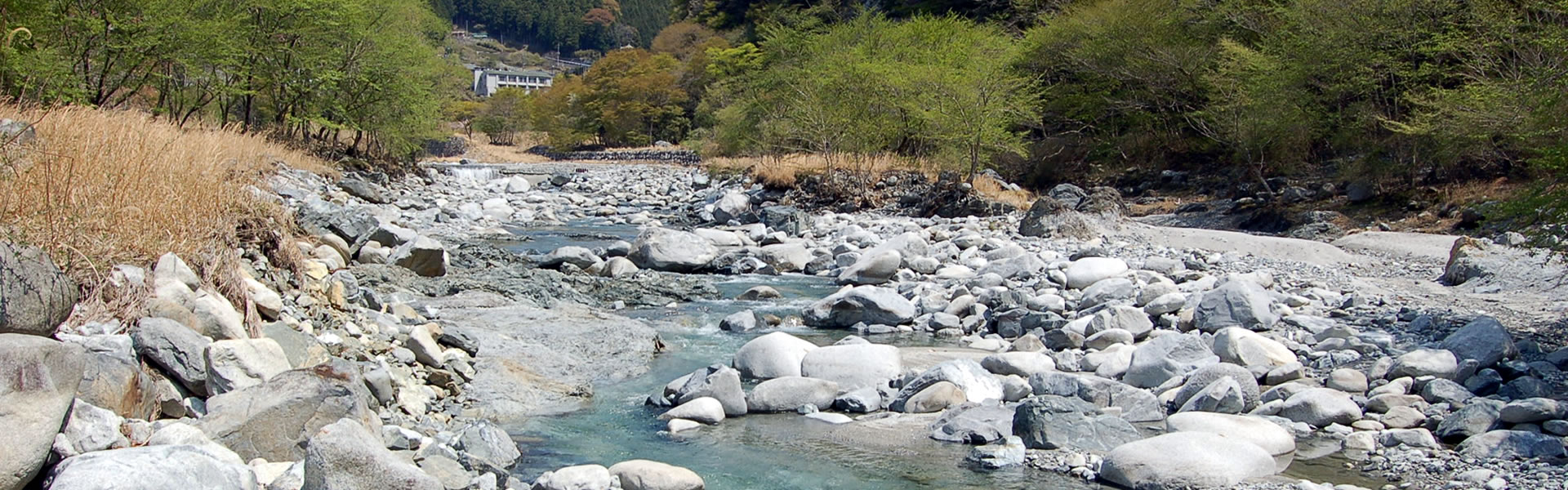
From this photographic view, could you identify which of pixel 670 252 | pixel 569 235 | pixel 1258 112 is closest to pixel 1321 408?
pixel 670 252

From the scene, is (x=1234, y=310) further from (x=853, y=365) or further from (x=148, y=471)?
(x=148, y=471)

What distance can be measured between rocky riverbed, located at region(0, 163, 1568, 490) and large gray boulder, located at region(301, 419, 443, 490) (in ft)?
0.04

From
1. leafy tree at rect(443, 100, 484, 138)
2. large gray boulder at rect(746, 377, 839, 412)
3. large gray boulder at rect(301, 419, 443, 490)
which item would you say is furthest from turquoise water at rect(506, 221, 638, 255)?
leafy tree at rect(443, 100, 484, 138)

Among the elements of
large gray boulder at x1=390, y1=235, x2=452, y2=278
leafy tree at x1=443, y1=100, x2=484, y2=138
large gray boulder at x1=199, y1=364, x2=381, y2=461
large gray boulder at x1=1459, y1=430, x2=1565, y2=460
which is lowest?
leafy tree at x1=443, y1=100, x2=484, y2=138

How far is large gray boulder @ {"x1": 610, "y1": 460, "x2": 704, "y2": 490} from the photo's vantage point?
521 centimetres

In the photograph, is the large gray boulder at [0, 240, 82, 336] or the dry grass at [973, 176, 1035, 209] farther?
the dry grass at [973, 176, 1035, 209]

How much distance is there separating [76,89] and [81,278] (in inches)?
576

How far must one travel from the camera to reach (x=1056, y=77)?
1502 inches

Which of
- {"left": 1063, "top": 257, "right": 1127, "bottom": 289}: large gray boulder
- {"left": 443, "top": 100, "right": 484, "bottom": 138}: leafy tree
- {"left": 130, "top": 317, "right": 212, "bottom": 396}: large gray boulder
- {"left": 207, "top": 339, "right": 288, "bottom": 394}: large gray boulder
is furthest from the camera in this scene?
{"left": 443, "top": 100, "right": 484, "bottom": 138}: leafy tree

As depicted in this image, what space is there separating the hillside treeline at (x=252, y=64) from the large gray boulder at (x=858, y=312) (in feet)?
33.5

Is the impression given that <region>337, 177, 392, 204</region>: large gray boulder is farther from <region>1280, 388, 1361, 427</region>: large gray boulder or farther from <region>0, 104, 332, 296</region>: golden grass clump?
<region>1280, 388, 1361, 427</region>: large gray boulder

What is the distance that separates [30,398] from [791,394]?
4.54m

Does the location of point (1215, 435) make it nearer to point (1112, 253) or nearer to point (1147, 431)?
point (1147, 431)

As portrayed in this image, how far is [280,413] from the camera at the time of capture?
15.6 ft
